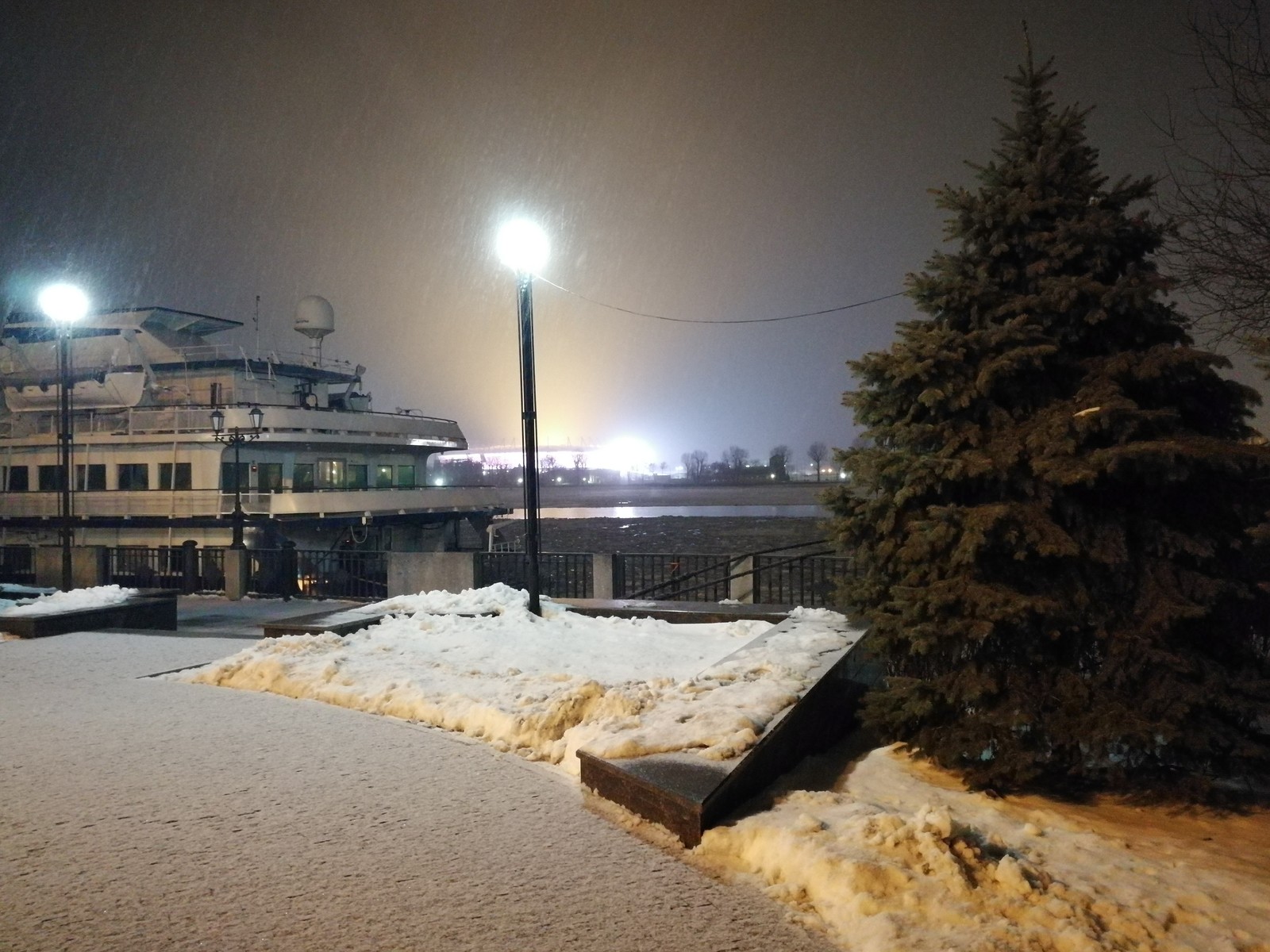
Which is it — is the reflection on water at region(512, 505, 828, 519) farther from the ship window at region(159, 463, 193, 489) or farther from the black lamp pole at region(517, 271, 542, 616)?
the black lamp pole at region(517, 271, 542, 616)

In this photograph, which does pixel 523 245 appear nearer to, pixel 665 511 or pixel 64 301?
pixel 64 301

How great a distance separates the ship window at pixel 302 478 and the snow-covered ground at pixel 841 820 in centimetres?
2431

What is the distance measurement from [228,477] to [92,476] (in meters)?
6.43

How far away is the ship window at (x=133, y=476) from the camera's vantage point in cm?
3206

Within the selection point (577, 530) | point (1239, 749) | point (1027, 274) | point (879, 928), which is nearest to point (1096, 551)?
point (1239, 749)

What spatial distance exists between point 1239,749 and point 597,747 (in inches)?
148

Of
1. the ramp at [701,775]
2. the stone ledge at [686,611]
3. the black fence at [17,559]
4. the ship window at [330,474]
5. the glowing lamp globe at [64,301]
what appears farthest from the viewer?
the ship window at [330,474]

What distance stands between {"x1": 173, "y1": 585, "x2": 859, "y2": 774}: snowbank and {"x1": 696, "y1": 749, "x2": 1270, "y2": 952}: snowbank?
2.80 ft

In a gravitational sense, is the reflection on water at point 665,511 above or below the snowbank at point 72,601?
below

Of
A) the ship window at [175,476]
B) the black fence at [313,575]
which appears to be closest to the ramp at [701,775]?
the black fence at [313,575]

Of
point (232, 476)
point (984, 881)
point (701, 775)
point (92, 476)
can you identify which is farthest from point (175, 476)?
point (984, 881)

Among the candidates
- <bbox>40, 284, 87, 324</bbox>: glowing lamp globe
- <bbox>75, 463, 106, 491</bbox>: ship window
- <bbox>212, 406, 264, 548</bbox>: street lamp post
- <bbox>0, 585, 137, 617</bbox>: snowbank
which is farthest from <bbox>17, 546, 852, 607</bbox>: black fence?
<bbox>40, 284, 87, 324</bbox>: glowing lamp globe

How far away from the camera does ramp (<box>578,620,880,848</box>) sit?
4.62 m

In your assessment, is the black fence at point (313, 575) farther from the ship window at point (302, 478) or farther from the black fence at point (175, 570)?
the ship window at point (302, 478)
